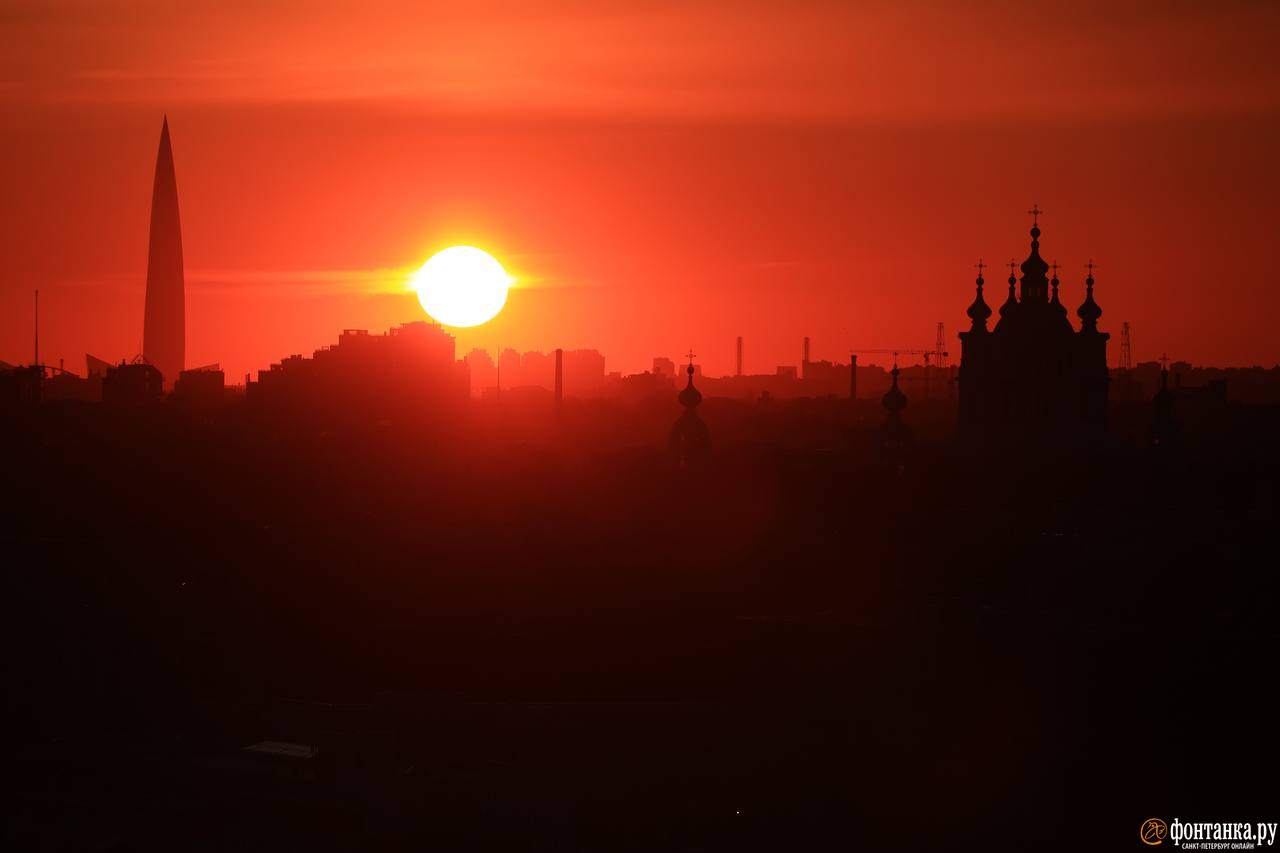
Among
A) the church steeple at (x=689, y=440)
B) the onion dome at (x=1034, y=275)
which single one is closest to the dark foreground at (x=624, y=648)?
the church steeple at (x=689, y=440)

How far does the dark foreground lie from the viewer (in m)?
33.2

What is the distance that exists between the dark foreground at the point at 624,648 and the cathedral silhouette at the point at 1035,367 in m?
2.85

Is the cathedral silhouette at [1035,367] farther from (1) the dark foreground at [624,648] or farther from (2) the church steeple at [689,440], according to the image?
(2) the church steeple at [689,440]

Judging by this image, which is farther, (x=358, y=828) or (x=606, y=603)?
(x=606, y=603)

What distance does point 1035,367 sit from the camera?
90.5m

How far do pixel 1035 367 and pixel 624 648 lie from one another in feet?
150

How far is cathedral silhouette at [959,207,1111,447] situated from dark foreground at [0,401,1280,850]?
2.85 metres

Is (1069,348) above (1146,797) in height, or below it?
above

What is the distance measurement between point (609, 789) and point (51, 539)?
4200 centimetres

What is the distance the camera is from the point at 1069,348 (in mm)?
90500

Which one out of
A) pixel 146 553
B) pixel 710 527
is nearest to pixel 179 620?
pixel 146 553

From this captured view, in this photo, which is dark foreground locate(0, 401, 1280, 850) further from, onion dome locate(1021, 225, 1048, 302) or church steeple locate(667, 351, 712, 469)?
onion dome locate(1021, 225, 1048, 302)

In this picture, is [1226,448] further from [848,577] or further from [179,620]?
[179,620]

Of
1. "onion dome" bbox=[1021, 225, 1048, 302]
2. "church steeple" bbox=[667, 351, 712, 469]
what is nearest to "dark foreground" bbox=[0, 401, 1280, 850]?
"church steeple" bbox=[667, 351, 712, 469]
